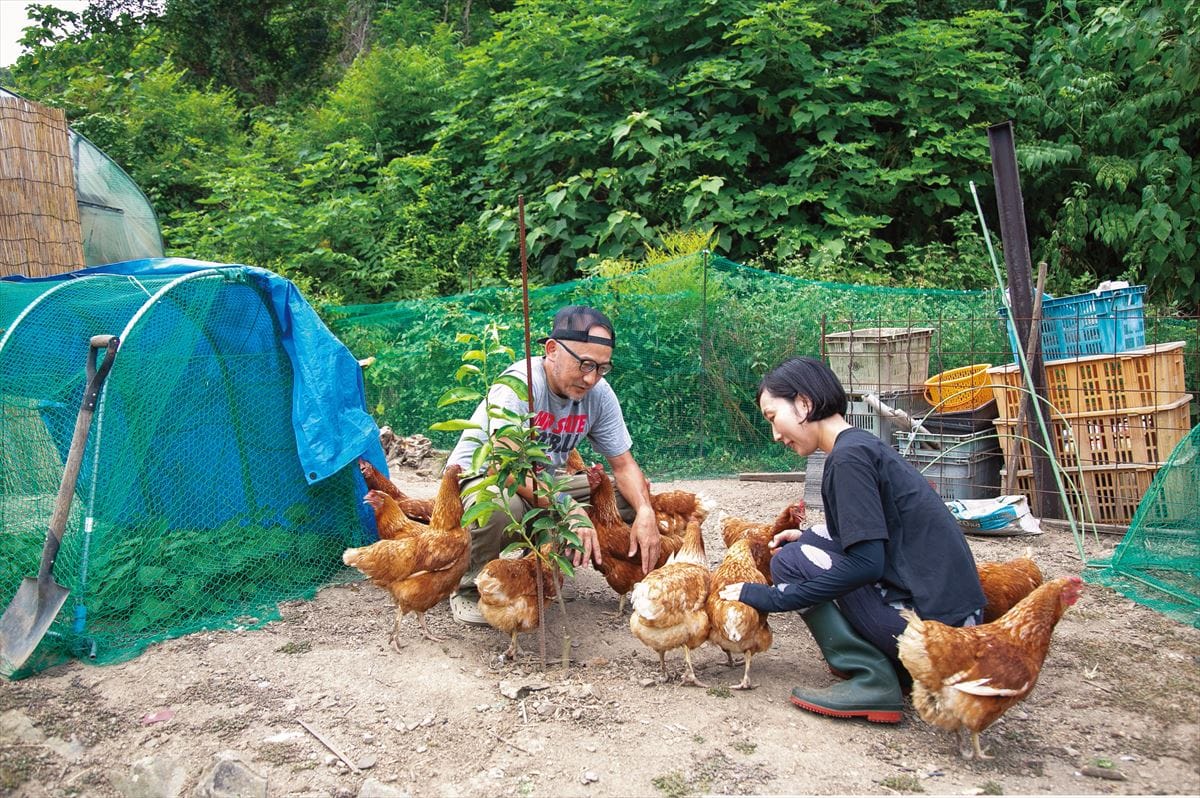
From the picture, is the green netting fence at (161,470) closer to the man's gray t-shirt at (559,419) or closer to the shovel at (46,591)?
the shovel at (46,591)

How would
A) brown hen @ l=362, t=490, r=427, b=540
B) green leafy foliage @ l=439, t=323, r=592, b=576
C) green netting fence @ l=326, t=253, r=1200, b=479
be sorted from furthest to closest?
green netting fence @ l=326, t=253, r=1200, b=479 → brown hen @ l=362, t=490, r=427, b=540 → green leafy foliage @ l=439, t=323, r=592, b=576

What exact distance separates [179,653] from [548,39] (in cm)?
1016

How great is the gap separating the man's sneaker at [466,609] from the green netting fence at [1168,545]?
3510mm

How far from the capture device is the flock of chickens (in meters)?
2.67

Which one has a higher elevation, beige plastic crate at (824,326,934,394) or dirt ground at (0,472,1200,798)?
beige plastic crate at (824,326,934,394)

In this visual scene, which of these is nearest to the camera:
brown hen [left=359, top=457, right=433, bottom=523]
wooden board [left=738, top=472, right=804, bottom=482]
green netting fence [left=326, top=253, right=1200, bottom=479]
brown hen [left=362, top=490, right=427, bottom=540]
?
brown hen [left=362, top=490, right=427, bottom=540]

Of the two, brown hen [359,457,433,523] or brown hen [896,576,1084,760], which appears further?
brown hen [359,457,433,523]

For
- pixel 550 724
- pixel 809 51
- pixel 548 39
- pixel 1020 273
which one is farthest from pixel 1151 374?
pixel 548 39

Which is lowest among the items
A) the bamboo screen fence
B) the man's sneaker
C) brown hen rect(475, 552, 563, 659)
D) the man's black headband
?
the man's sneaker

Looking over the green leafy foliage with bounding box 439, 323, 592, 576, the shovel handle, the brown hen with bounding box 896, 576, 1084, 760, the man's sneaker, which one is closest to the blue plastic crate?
the brown hen with bounding box 896, 576, 1084, 760

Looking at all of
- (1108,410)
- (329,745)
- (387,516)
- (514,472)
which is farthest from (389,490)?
(1108,410)

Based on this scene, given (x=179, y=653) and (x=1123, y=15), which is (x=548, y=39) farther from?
(x=179, y=653)

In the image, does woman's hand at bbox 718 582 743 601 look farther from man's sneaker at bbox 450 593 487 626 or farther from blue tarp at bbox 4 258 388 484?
blue tarp at bbox 4 258 388 484

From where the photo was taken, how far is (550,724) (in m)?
3.13
